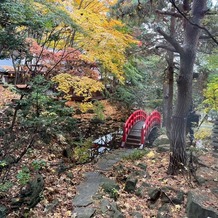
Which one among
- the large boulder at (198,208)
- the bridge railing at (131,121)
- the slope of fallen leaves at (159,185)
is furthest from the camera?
the bridge railing at (131,121)

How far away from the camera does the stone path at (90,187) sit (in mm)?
4609

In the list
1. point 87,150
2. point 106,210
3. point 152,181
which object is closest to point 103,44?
point 87,150

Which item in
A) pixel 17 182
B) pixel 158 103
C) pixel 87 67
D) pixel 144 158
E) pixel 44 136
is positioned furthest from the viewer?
pixel 158 103

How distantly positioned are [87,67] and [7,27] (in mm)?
5445

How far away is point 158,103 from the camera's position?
63.0ft

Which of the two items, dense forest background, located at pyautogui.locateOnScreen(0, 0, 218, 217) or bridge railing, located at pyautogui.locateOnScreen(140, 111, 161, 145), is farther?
bridge railing, located at pyautogui.locateOnScreen(140, 111, 161, 145)

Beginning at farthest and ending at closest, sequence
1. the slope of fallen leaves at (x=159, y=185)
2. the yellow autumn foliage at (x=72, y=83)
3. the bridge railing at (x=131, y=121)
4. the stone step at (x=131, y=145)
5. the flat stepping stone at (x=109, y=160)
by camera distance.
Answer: the stone step at (x=131, y=145) → the bridge railing at (x=131, y=121) → the yellow autumn foliage at (x=72, y=83) → the flat stepping stone at (x=109, y=160) → the slope of fallen leaves at (x=159, y=185)

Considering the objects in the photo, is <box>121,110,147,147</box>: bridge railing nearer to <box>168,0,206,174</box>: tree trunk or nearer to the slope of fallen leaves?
the slope of fallen leaves

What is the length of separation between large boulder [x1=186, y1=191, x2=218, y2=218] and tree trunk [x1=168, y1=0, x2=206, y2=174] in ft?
3.94

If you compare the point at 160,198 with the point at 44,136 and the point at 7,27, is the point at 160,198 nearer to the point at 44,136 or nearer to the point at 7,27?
the point at 44,136

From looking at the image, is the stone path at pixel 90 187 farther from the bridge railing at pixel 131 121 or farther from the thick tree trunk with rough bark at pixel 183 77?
the bridge railing at pixel 131 121

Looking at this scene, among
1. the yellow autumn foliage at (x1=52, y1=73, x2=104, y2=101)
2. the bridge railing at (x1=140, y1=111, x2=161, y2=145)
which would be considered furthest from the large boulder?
the bridge railing at (x1=140, y1=111, x2=161, y2=145)

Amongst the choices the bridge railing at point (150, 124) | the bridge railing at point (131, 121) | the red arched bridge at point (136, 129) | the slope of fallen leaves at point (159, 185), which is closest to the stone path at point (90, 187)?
the slope of fallen leaves at point (159, 185)

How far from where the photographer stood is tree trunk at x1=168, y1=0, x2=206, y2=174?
5805mm
